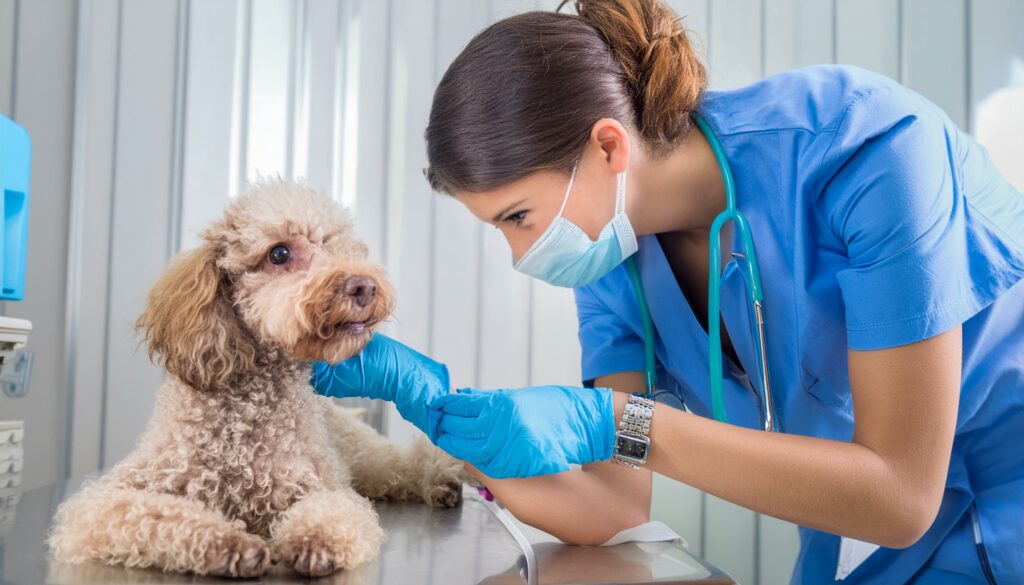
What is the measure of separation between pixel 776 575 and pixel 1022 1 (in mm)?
1813

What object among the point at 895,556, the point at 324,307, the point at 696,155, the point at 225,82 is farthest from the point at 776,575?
the point at 225,82

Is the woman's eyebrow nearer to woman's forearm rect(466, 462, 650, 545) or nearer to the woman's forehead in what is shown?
the woman's forehead

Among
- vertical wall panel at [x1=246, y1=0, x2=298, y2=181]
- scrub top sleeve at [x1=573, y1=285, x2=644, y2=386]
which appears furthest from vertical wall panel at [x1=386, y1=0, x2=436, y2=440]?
scrub top sleeve at [x1=573, y1=285, x2=644, y2=386]

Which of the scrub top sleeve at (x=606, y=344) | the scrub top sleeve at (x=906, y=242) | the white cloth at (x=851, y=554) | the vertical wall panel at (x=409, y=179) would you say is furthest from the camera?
the vertical wall panel at (x=409, y=179)

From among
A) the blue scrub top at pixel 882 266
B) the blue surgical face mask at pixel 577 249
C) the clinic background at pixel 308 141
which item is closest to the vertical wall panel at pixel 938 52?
the clinic background at pixel 308 141

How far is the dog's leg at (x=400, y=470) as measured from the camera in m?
1.48

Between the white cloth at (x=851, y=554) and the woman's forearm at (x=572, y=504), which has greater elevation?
the woman's forearm at (x=572, y=504)

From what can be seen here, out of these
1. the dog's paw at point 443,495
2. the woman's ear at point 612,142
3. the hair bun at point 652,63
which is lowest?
the dog's paw at point 443,495

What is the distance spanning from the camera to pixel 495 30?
3.82 feet

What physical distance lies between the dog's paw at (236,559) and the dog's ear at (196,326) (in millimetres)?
251

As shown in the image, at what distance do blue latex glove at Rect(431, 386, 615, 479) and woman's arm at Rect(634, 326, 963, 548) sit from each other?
0.09m

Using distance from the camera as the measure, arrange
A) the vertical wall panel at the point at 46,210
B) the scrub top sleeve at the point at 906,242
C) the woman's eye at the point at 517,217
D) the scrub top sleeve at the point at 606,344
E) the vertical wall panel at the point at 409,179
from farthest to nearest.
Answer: the vertical wall panel at the point at 409,179, the vertical wall panel at the point at 46,210, the scrub top sleeve at the point at 606,344, the woman's eye at the point at 517,217, the scrub top sleeve at the point at 906,242

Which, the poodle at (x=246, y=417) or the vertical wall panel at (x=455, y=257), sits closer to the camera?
the poodle at (x=246, y=417)

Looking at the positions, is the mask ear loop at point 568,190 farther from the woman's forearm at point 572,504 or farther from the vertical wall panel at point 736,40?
the vertical wall panel at point 736,40
